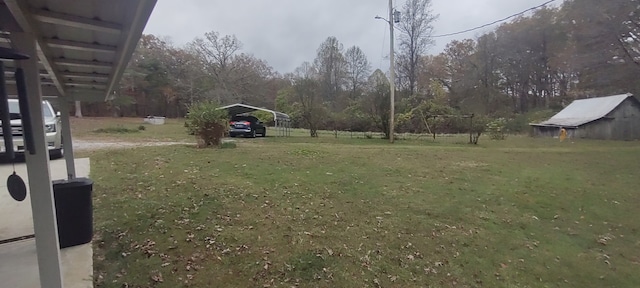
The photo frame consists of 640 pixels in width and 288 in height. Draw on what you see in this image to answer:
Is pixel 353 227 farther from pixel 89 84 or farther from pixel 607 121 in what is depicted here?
pixel 607 121

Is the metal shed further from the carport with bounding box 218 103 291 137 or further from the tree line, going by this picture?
the carport with bounding box 218 103 291 137

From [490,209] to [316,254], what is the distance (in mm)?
3215

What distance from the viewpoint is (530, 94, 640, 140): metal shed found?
2111 centimetres

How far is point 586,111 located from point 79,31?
91.0 feet

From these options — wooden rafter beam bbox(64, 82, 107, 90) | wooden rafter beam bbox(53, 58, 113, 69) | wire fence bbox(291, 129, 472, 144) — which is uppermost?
wooden rafter beam bbox(53, 58, 113, 69)

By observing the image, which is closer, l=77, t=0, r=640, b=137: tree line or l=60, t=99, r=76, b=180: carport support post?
l=60, t=99, r=76, b=180: carport support post

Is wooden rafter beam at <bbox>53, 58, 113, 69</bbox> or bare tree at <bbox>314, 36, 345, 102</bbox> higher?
bare tree at <bbox>314, 36, 345, 102</bbox>

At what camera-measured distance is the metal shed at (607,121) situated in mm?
21109

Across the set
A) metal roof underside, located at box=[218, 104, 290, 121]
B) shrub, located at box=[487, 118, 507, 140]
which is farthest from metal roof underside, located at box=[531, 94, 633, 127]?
metal roof underside, located at box=[218, 104, 290, 121]

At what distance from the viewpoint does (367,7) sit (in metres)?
17.0

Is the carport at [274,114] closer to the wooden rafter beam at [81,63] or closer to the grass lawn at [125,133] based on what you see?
the grass lawn at [125,133]

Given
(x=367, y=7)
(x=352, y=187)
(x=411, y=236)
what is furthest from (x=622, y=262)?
(x=367, y=7)

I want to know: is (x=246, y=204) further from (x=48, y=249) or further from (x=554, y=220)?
(x=554, y=220)

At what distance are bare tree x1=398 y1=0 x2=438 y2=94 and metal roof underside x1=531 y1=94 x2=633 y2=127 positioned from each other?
13.2 metres
